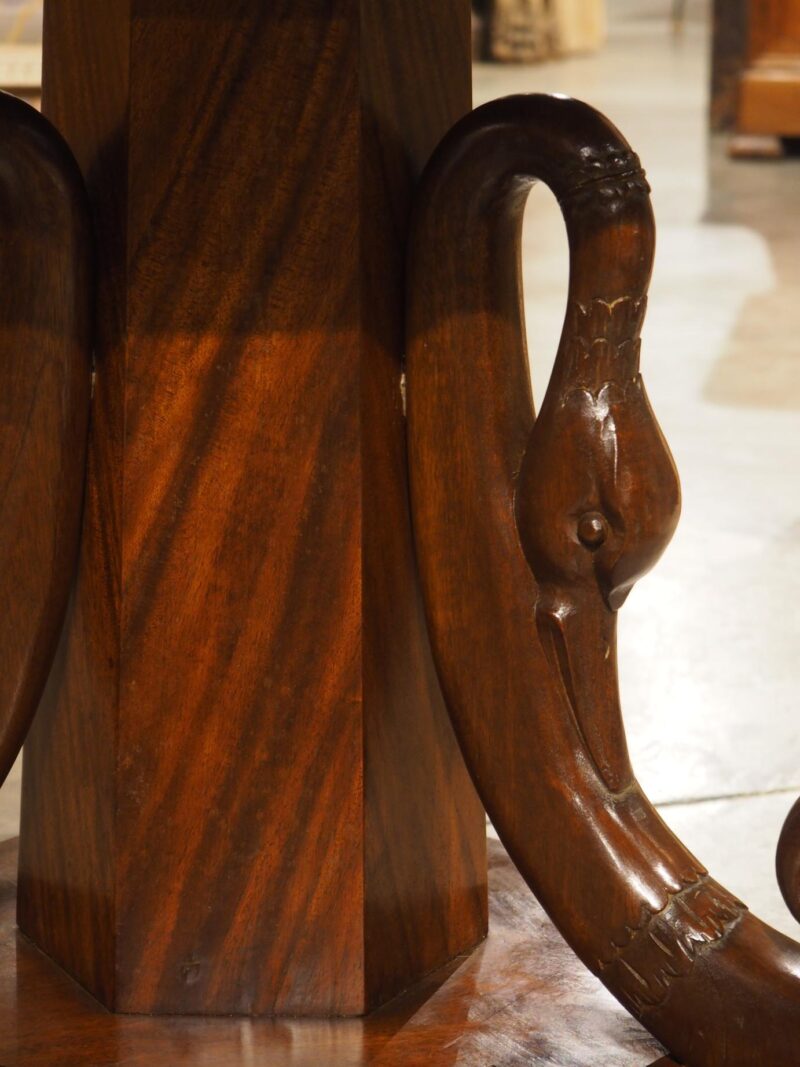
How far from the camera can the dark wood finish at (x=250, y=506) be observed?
79 cm

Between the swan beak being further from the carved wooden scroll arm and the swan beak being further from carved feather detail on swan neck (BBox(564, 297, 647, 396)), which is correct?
carved feather detail on swan neck (BBox(564, 297, 647, 396))

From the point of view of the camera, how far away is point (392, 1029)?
83cm

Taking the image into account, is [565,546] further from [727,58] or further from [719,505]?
[727,58]

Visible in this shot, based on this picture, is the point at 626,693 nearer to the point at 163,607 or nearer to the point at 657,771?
the point at 657,771

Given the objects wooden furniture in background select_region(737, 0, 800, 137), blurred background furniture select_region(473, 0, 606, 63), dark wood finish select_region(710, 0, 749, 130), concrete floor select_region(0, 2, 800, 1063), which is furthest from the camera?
blurred background furniture select_region(473, 0, 606, 63)

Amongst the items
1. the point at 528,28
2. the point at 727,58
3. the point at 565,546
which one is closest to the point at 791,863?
the point at 565,546

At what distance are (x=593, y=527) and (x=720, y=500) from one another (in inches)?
55.5

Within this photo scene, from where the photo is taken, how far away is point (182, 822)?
2.72 feet

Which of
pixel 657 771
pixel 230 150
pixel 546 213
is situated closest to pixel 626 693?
pixel 657 771

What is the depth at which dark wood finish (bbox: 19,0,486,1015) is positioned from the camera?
787 millimetres

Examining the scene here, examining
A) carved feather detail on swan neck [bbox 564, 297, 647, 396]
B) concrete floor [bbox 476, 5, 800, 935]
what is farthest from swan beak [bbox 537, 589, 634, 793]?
concrete floor [bbox 476, 5, 800, 935]

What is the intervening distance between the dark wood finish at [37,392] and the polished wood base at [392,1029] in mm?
129

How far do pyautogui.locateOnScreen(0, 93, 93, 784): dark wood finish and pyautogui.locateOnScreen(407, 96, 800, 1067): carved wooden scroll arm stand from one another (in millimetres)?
164

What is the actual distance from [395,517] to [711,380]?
1.87 metres
